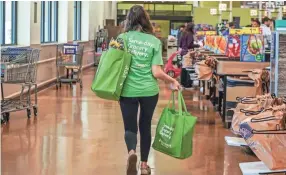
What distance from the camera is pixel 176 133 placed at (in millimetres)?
5254

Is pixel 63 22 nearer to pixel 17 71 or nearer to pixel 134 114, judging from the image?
pixel 17 71

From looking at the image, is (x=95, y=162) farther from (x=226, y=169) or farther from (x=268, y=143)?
(x=268, y=143)

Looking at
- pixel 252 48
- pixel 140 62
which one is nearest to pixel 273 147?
pixel 140 62

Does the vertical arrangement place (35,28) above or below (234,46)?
above

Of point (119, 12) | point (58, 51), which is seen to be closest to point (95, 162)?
point (58, 51)

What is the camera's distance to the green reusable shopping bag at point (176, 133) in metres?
5.24

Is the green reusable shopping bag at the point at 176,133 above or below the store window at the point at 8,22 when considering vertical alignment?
below

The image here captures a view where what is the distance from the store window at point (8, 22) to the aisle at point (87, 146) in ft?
7.07

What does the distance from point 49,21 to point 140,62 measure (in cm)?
1187

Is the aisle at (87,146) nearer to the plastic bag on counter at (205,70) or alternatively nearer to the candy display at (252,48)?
the plastic bag on counter at (205,70)

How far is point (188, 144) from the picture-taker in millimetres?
5305

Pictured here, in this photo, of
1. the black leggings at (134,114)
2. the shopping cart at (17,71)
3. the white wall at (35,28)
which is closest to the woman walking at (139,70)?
the black leggings at (134,114)

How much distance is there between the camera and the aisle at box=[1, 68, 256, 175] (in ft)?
19.6

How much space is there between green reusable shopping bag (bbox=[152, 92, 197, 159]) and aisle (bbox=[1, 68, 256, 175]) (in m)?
0.57
